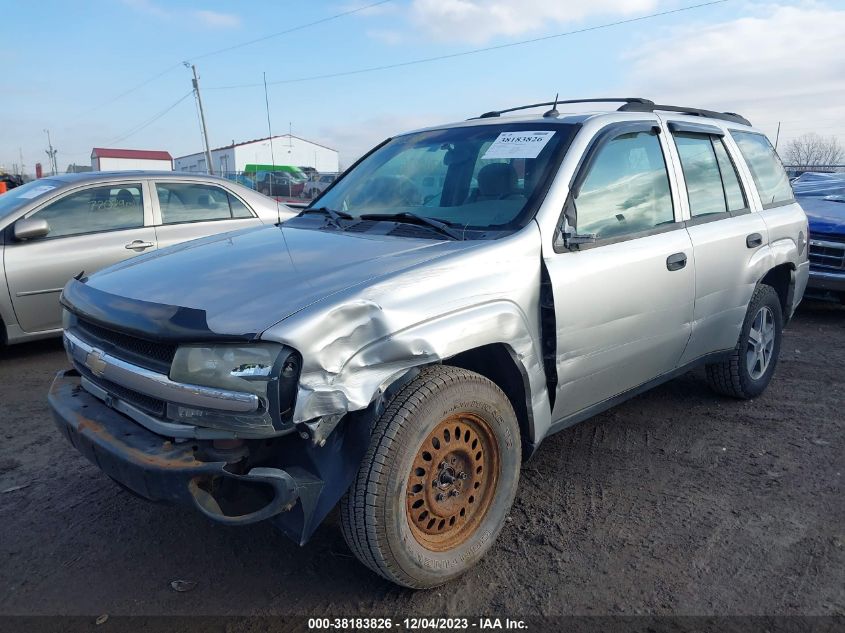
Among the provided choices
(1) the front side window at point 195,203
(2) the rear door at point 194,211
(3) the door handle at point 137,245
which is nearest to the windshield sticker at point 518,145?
(2) the rear door at point 194,211

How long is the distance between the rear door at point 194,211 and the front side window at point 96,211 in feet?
0.62

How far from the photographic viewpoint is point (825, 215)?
7598 mm

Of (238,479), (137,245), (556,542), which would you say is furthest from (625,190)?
(137,245)

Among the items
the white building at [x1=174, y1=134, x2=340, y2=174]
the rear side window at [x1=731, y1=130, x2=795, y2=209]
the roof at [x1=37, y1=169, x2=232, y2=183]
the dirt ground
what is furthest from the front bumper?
the white building at [x1=174, y1=134, x2=340, y2=174]

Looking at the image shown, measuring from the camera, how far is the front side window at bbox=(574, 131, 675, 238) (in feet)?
10.3

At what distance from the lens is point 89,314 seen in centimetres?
264

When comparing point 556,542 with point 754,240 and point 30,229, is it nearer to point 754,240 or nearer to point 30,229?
point 754,240

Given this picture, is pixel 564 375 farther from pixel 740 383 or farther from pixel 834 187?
pixel 834 187

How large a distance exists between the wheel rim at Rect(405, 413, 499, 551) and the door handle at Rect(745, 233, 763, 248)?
236 cm

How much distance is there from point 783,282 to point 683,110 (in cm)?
154

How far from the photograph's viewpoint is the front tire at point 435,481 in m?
2.28

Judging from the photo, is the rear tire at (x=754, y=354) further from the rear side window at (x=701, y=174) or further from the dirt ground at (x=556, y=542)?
the rear side window at (x=701, y=174)

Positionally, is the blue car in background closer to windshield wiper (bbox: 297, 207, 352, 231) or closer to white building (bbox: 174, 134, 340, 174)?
windshield wiper (bbox: 297, 207, 352, 231)

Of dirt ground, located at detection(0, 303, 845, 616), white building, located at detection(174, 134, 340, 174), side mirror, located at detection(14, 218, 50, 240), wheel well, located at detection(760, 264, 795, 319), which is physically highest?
white building, located at detection(174, 134, 340, 174)
